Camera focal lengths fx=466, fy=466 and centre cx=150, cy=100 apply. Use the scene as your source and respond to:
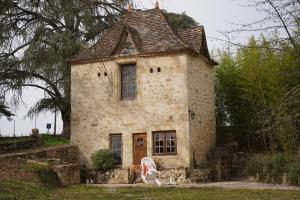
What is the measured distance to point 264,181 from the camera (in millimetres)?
19891

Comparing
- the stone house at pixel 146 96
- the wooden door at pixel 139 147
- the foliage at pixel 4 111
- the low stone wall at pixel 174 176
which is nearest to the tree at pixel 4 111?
the foliage at pixel 4 111

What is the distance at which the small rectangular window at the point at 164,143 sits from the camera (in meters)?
22.1

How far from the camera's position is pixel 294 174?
1825cm

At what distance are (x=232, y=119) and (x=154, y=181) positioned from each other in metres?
8.24

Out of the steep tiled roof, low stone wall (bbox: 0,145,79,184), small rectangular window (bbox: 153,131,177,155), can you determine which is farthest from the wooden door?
the steep tiled roof

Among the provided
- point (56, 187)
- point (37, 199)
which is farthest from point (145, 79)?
point (37, 199)

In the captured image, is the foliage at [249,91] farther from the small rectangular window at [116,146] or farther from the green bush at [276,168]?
the small rectangular window at [116,146]

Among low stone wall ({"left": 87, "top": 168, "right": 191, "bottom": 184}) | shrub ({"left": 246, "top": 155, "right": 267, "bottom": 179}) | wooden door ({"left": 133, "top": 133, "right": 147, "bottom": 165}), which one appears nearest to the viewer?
shrub ({"left": 246, "top": 155, "right": 267, "bottom": 179})

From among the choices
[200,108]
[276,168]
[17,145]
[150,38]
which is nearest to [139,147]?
[200,108]

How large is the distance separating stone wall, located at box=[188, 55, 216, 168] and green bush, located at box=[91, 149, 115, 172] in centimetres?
393

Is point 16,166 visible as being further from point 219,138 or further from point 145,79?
point 219,138

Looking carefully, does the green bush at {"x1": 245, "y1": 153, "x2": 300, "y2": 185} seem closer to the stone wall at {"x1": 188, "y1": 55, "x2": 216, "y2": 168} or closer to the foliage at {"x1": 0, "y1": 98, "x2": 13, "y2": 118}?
the stone wall at {"x1": 188, "y1": 55, "x2": 216, "y2": 168}

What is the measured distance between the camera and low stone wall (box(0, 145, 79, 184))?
60.2 ft

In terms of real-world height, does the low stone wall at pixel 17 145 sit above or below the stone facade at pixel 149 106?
below
